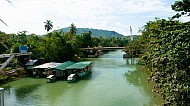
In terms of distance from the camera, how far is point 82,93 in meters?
16.7

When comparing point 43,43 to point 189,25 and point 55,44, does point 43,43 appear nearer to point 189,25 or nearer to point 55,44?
point 55,44

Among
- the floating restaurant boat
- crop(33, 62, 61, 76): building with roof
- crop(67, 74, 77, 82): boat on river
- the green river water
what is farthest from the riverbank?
crop(67, 74, 77, 82): boat on river

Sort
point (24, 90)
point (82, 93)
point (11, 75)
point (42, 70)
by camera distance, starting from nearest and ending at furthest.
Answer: point (82, 93), point (24, 90), point (11, 75), point (42, 70)

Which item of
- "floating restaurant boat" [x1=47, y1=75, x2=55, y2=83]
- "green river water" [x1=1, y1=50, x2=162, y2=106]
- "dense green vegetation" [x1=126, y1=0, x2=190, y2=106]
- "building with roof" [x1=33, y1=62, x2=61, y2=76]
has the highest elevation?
"dense green vegetation" [x1=126, y1=0, x2=190, y2=106]

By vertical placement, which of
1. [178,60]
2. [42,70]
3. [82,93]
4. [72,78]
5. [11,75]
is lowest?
[82,93]

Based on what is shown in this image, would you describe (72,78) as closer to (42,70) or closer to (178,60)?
(42,70)

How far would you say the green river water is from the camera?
1426 cm

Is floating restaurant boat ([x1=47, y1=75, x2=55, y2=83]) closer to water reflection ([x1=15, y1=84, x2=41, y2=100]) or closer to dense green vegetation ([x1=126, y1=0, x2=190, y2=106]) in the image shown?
water reflection ([x1=15, y1=84, x2=41, y2=100])

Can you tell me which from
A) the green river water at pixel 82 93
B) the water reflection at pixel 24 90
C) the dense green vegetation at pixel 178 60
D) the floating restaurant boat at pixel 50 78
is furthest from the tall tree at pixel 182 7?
the floating restaurant boat at pixel 50 78

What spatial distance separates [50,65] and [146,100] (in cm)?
1175

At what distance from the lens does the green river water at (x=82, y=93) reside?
46.8ft

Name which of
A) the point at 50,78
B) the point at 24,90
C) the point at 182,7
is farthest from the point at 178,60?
the point at 50,78

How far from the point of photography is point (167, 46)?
9.12 meters

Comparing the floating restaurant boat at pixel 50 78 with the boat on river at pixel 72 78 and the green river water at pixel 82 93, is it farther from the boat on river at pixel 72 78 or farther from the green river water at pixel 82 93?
the boat on river at pixel 72 78
